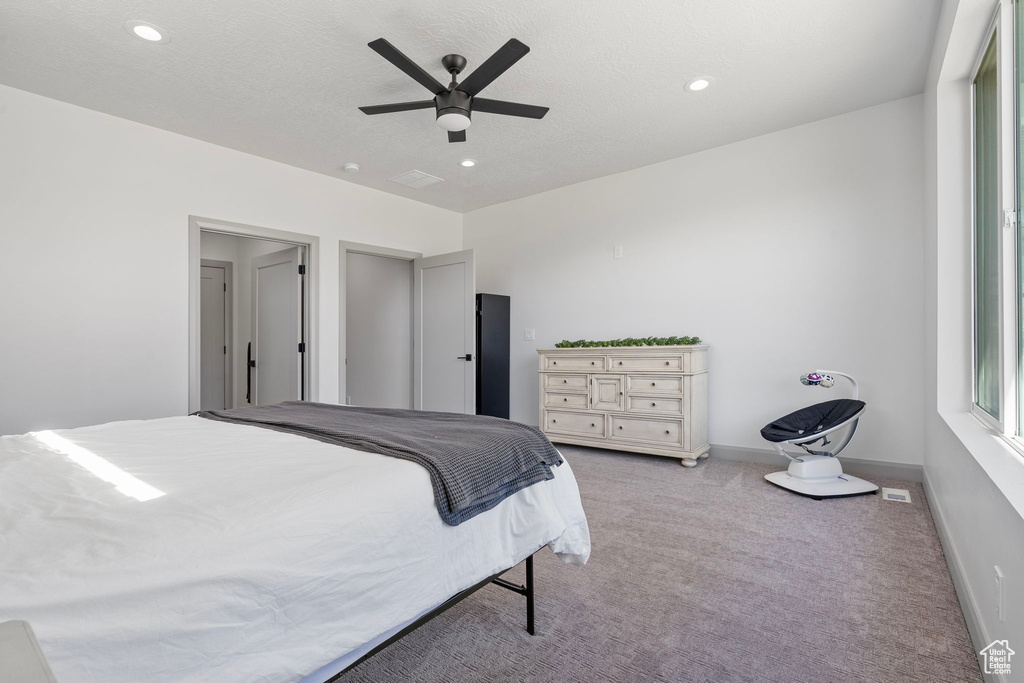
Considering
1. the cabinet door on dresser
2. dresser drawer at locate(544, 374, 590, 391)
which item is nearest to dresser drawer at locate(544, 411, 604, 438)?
the cabinet door on dresser

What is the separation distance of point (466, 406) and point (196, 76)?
11.2 ft

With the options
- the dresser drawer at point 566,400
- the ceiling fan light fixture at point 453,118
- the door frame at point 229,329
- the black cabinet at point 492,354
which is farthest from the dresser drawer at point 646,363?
the door frame at point 229,329

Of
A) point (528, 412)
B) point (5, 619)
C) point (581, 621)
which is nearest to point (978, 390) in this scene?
point (581, 621)

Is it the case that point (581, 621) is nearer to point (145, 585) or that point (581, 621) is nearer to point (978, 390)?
point (145, 585)

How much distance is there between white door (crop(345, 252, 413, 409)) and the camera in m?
5.80

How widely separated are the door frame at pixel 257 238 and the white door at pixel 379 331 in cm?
110

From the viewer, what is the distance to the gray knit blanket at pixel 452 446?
1.34m

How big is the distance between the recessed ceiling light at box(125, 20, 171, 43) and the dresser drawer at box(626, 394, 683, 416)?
393cm

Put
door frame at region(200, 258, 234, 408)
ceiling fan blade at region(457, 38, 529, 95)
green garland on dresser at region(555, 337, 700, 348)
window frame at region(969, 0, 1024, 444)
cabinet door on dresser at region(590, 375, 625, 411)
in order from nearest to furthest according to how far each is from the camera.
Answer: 1. window frame at region(969, 0, 1024, 444)
2. ceiling fan blade at region(457, 38, 529, 95)
3. green garland on dresser at region(555, 337, 700, 348)
4. cabinet door on dresser at region(590, 375, 625, 411)
5. door frame at region(200, 258, 234, 408)

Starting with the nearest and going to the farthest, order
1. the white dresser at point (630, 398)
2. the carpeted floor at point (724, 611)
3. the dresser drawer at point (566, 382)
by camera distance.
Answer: the carpeted floor at point (724, 611), the white dresser at point (630, 398), the dresser drawer at point (566, 382)

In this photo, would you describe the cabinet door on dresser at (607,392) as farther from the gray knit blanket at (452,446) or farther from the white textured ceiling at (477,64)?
the gray knit blanket at (452,446)

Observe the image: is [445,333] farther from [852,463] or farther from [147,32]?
[852,463]

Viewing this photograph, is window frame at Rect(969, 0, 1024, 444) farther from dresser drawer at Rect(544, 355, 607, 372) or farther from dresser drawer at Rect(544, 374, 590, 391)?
dresser drawer at Rect(544, 374, 590, 391)

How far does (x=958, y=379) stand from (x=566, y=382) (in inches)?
111
